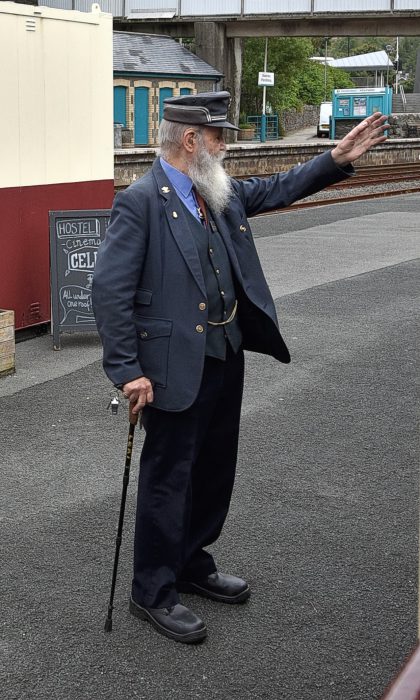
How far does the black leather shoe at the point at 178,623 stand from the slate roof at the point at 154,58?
4308 cm

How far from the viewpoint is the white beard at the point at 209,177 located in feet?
13.1

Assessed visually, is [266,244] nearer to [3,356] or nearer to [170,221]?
[3,356]

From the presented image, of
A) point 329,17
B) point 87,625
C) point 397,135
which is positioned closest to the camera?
point 87,625

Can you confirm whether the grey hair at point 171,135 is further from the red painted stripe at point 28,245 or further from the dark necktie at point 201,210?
the red painted stripe at point 28,245

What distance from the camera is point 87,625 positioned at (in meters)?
4.24

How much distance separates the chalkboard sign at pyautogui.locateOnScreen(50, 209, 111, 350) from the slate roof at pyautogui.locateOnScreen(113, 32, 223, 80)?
37.5 meters

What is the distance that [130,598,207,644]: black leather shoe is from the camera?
4.10 meters

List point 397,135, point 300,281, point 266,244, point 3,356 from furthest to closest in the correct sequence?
point 397,135 → point 266,244 → point 300,281 → point 3,356

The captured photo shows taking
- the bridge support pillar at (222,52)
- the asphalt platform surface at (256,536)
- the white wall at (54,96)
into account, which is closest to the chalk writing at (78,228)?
the white wall at (54,96)

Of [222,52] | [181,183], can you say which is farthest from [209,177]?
[222,52]

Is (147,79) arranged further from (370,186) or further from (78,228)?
(78,228)

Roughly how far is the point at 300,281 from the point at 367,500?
7.23 metres

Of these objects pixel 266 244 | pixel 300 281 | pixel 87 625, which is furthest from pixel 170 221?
pixel 266 244

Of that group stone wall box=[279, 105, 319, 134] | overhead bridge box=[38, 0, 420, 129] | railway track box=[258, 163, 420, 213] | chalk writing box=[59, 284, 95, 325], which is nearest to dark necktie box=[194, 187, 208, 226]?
chalk writing box=[59, 284, 95, 325]
